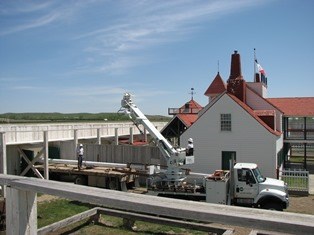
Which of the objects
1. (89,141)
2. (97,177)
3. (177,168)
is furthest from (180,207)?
(89,141)

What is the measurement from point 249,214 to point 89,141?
28476 mm

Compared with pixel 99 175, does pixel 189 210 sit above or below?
above

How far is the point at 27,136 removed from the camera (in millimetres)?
21031

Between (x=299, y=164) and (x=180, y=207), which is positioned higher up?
(x=180, y=207)

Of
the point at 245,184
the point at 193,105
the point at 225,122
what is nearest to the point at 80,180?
the point at 225,122

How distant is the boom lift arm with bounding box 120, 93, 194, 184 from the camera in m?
17.3

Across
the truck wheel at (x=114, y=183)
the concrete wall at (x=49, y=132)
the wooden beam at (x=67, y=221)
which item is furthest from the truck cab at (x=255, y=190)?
the concrete wall at (x=49, y=132)

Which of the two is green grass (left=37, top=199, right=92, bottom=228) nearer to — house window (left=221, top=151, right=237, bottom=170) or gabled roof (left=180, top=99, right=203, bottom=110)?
house window (left=221, top=151, right=237, bottom=170)

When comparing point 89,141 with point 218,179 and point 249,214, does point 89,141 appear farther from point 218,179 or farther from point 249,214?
point 249,214

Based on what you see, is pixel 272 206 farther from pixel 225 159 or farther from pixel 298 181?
pixel 225 159

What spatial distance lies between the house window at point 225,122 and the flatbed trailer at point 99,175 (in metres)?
6.36

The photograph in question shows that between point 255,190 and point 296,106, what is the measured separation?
59.8 ft

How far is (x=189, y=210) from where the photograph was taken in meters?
2.14

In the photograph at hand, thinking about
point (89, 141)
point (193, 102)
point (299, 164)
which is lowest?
point (299, 164)
